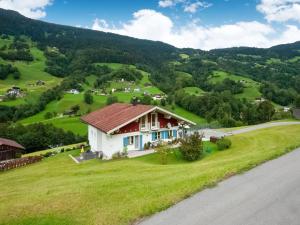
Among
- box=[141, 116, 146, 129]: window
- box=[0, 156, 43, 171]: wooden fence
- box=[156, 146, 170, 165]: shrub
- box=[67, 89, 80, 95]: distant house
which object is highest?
box=[67, 89, 80, 95]: distant house

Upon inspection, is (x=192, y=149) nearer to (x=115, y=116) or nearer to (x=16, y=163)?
(x=115, y=116)

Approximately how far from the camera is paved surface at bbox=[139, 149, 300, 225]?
37.0ft

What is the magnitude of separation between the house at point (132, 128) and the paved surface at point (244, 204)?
18.7 metres

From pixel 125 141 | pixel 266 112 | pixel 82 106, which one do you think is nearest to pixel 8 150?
pixel 125 141

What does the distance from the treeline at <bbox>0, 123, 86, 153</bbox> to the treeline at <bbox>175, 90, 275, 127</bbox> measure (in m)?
50.0

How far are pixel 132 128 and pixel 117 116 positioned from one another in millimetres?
2517

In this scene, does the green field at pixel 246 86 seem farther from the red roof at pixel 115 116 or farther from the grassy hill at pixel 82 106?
the red roof at pixel 115 116

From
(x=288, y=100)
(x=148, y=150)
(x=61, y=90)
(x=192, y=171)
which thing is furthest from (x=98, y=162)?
(x=288, y=100)

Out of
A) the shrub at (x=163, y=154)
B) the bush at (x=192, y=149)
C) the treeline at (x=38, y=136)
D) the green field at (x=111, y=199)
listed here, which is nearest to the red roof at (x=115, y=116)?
the shrub at (x=163, y=154)

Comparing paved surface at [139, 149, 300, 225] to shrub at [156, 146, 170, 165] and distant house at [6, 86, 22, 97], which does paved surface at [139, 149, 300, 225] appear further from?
distant house at [6, 86, 22, 97]

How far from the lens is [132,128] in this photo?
3450cm

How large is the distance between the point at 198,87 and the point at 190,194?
166 m

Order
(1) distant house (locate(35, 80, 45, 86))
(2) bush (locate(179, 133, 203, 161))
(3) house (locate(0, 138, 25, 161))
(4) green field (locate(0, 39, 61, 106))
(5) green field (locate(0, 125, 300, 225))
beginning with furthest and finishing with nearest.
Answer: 1. (1) distant house (locate(35, 80, 45, 86))
2. (4) green field (locate(0, 39, 61, 106))
3. (3) house (locate(0, 138, 25, 161))
4. (2) bush (locate(179, 133, 203, 161))
5. (5) green field (locate(0, 125, 300, 225))

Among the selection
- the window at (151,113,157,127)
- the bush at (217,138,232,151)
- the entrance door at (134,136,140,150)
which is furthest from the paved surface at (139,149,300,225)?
the window at (151,113,157,127)
